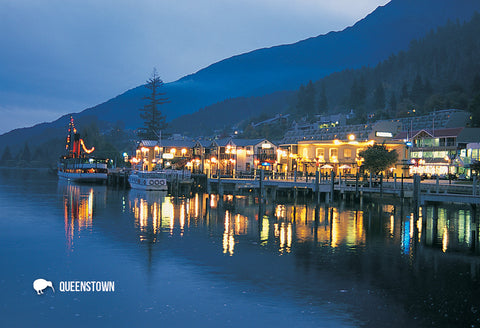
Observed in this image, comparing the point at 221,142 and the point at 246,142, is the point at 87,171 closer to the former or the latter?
the point at 221,142

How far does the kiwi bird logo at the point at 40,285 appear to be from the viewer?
22998 millimetres

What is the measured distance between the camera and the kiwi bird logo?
22998mm

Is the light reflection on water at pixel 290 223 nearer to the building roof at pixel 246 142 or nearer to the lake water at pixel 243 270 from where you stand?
the lake water at pixel 243 270

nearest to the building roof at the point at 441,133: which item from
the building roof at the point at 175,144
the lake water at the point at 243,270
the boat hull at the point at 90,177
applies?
the lake water at the point at 243,270

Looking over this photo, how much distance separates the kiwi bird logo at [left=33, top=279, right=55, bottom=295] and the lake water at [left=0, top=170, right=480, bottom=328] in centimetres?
25

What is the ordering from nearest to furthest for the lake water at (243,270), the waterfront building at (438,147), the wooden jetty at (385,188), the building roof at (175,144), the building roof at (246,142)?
the lake water at (243,270), the wooden jetty at (385,188), the waterfront building at (438,147), the building roof at (246,142), the building roof at (175,144)

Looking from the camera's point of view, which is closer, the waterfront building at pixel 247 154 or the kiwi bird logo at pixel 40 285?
the kiwi bird logo at pixel 40 285

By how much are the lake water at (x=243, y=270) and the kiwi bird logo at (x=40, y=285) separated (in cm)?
25

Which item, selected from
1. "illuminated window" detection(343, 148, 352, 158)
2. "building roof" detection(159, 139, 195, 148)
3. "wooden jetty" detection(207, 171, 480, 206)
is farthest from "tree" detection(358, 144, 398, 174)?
"building roof" detection(159, 139, 195, 148)

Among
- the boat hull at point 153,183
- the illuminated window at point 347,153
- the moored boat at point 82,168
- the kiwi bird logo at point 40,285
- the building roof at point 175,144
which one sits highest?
the building roof at point 175,144

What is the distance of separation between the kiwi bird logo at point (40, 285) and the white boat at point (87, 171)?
316 ft

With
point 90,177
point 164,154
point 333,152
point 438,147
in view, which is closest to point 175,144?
point 164,154

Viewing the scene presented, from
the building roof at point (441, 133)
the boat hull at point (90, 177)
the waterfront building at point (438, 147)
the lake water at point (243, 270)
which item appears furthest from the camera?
the boat hull at point (90, 177)

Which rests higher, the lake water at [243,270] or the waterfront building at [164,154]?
the waterfront building at [164,154]
